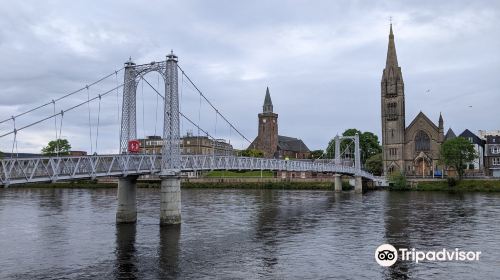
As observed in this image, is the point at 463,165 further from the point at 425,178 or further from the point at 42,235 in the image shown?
the point at 42,235

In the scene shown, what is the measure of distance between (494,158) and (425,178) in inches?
812

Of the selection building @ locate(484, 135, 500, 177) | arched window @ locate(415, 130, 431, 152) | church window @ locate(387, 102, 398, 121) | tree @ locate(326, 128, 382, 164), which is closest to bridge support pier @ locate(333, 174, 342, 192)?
arched window @ locate(415, 130, 431, 152)

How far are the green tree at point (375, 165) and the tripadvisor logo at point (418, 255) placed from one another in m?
111

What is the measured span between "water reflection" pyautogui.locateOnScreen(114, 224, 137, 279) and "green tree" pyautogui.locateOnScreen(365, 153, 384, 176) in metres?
108

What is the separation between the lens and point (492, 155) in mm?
124312

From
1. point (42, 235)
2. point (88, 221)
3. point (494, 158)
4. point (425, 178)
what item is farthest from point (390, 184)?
point (42, 235)

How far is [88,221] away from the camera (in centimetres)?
5288

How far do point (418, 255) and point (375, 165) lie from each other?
376 feet

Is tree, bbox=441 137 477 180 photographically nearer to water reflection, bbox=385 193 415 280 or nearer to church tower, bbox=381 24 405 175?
church tower, bbox=381 24 405 175

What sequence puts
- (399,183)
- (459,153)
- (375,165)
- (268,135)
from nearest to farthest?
1. (459,153)
2. (399,183)
3. (375,165)
4. (268,135)

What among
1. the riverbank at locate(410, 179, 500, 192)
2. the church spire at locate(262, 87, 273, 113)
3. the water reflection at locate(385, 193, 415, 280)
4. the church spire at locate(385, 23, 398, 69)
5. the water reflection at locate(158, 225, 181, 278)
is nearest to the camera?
the water reflection at locate(385, 193, 415, 280)

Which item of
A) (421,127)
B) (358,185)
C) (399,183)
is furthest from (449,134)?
(358,185)

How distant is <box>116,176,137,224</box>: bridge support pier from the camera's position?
49.7 metres

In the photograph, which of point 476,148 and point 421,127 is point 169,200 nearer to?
point 421,127
